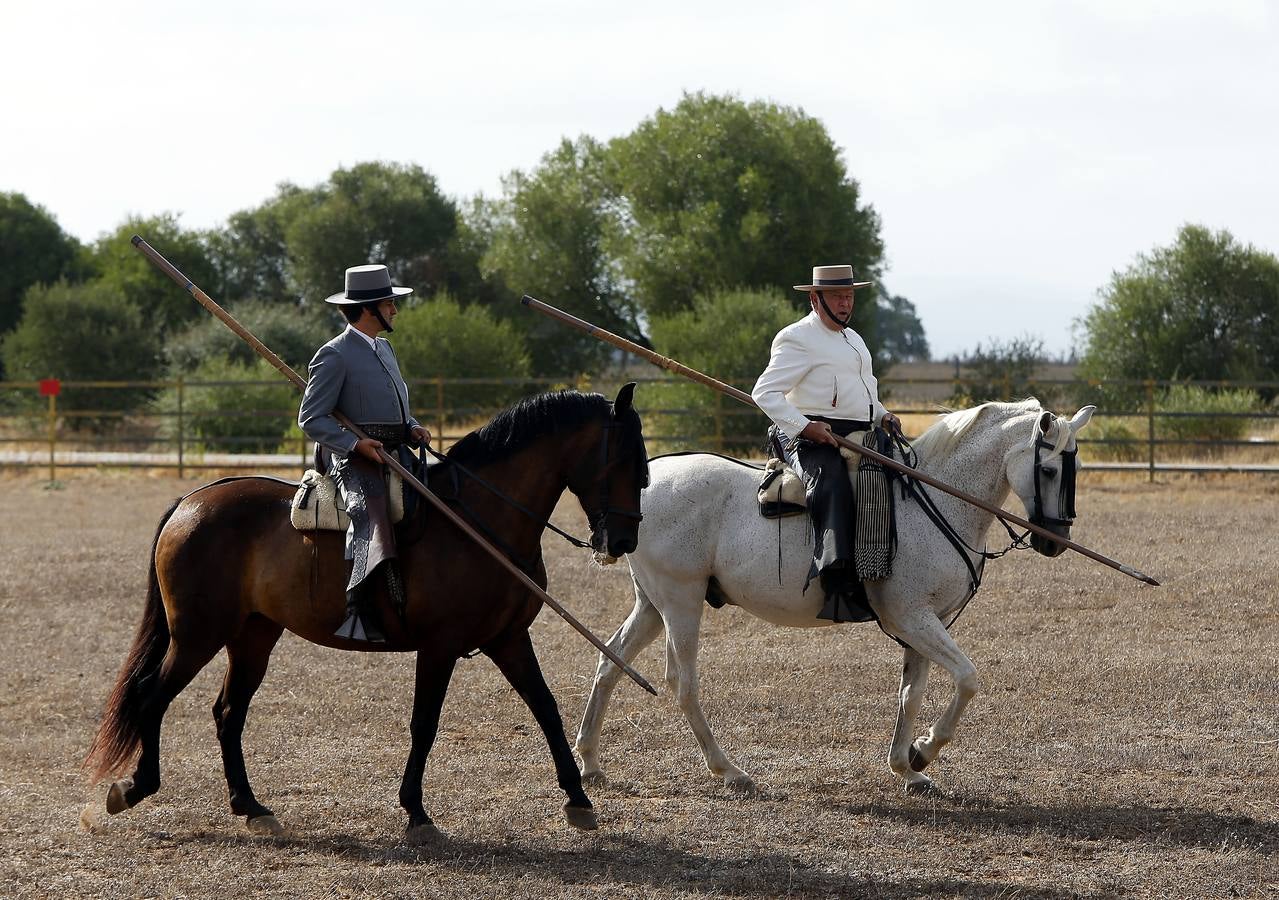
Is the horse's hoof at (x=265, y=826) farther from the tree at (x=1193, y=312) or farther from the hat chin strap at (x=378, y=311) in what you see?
the tree at (x=1193, y=312)

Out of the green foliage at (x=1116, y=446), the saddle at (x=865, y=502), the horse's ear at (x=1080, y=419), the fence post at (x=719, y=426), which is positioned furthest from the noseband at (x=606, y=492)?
the green foliage at (x=1116, y=446)

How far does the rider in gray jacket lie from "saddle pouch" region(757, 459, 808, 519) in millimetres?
1685

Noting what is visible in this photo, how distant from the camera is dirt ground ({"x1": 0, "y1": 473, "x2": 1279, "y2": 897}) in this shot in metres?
5.37

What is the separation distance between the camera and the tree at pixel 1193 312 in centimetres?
3266

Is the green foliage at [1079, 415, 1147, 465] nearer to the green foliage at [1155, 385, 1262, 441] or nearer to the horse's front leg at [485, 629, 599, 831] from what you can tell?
the green foliage at [1155, 385, 1262, 441]

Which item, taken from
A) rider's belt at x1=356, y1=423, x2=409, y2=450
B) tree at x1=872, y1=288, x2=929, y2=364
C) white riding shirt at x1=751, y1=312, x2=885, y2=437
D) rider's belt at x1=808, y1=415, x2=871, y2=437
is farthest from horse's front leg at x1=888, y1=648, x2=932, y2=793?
tree at x1=872, y1=288, x2=929, y2=364

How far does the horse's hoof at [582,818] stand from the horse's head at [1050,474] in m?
2.37

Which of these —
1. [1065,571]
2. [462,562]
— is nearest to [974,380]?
[1065,571]

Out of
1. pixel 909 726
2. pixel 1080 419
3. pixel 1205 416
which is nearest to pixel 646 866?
pixel 909 726

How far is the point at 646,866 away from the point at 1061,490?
2.56m

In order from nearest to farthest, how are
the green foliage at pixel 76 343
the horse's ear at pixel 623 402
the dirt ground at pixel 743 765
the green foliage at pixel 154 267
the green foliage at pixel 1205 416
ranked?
the dirt ground at pixel 743 765
the horse's ear at pixel 623 402
the green foliage at pixel 1205 416
the green foliage at pixel 76 343
the green foliage at pixel 154 267

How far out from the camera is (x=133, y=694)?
20.2 ft

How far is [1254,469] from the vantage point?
20.3 meters

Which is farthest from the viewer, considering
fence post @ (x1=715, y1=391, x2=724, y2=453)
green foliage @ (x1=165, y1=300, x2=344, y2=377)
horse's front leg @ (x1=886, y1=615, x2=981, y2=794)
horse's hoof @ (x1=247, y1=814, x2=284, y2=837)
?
green foliage @ (x1=165, y1=300, x2=344, y2=377)
